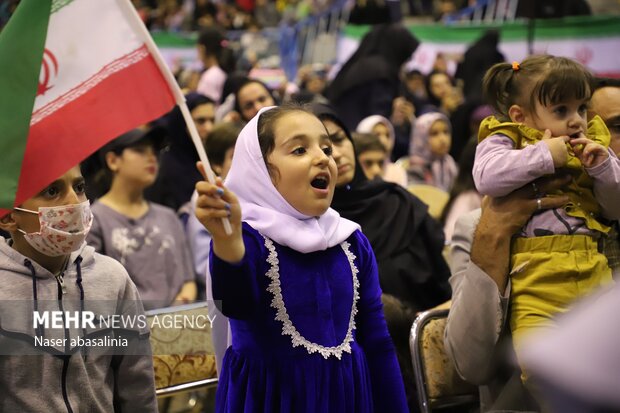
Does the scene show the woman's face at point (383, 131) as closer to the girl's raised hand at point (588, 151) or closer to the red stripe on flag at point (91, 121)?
the girl's raised hand at point (588, 151)

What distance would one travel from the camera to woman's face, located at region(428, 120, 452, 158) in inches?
359

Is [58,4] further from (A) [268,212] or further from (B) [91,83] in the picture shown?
(A) [268,212]

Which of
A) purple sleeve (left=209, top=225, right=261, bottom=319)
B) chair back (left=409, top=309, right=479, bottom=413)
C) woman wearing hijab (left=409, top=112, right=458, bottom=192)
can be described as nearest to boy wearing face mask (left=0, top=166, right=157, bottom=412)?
purple sleeve (left=209, top=225, right=261, bottom=319)

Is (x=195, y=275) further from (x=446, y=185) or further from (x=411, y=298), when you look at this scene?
(x=446, y=185)

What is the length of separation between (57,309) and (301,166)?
0.93m

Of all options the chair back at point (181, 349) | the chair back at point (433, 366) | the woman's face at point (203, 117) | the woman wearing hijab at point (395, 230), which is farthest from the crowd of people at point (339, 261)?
the woman's face at point (203, 117)

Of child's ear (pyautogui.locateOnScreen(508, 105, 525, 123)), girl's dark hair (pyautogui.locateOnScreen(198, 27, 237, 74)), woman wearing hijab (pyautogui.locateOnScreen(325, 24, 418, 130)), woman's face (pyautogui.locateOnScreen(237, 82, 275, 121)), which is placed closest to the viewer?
child's ear (pyautogui.locateOnScreen(508, 105, 525, 123))

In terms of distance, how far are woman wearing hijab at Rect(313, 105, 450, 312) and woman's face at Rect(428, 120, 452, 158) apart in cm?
416

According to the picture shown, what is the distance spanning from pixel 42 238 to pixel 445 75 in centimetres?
985

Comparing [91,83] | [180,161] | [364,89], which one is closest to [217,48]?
[364,89]

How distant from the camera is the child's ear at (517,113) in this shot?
11.4 ft

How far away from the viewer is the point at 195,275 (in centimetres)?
600
